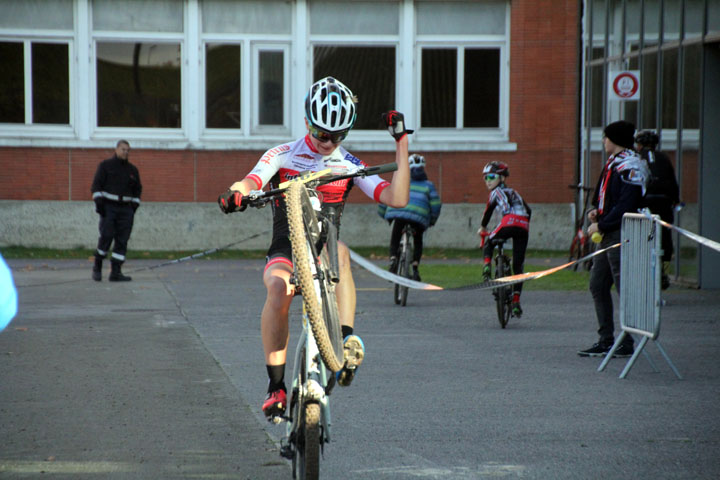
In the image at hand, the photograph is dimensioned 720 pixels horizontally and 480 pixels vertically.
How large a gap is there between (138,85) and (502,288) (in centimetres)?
1516

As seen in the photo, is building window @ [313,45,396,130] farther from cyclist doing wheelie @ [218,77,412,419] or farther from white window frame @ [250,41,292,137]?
cyclist doing wheelie @ [218,77,412,419]

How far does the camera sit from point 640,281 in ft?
28.9

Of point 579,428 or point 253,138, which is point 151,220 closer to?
point 253,138

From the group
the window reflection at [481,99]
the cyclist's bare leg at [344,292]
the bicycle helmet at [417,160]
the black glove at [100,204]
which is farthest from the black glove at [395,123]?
the window reflection at [481,99]

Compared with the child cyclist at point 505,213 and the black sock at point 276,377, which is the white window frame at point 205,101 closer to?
the child cyclist at point 505,213

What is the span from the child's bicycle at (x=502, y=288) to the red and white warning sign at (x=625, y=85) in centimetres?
506

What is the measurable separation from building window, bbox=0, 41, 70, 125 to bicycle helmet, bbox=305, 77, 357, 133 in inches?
784

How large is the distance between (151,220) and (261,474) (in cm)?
1865

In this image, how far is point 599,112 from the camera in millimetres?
18781

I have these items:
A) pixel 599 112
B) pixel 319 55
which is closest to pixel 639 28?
pixel 599 112

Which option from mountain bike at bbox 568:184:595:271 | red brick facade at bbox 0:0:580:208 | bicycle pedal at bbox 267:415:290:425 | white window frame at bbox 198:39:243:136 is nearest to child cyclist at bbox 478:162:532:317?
mountain bike at bbox 568:184:595:271

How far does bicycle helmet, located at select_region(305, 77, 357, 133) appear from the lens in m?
5.29

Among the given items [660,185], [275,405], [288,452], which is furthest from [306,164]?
[660,185]

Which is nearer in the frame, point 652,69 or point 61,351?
point 61,351
